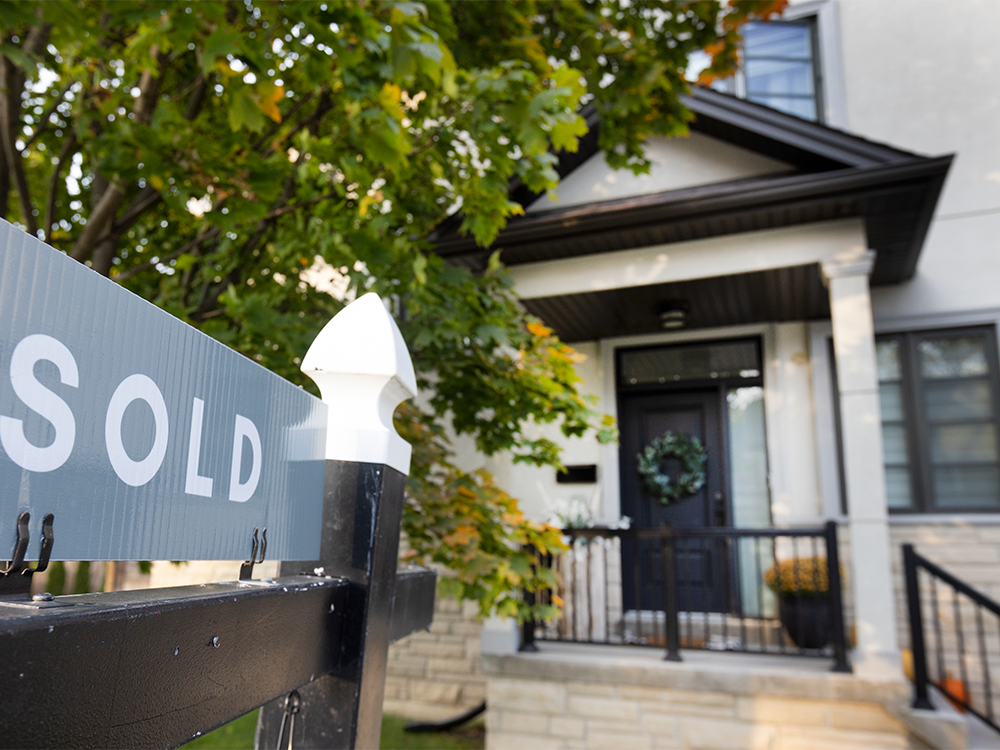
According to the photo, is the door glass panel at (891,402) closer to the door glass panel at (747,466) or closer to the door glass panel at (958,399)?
the door glass panel at (958,399)

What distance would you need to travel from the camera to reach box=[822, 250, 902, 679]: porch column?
167 inches

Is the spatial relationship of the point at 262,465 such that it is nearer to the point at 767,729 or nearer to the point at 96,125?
the point at 96,125

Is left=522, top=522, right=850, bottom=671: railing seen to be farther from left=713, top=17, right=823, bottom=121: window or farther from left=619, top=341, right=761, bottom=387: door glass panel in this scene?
left=713, top=17, right=823, bottom=121: window

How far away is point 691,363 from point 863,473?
297 cm

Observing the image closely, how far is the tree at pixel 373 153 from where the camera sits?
2.45m

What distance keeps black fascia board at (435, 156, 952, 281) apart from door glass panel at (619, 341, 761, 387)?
6.05 feet

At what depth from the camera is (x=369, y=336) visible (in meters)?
1.00

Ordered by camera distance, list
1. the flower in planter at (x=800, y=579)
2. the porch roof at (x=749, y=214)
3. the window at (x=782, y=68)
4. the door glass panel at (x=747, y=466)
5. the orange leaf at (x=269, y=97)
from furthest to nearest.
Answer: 1. the window at (x=782, y=68)
2. the door glass panel at (x=747, y=466)
3. the flower in planter at (x=800, y=579)
4. the porch roof at (x=749, y=214)
5. the orange leaf at (x=269, y=97)

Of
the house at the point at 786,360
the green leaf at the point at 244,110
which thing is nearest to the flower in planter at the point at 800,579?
the house at the point at 786,360

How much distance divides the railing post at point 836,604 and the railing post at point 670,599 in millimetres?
1042

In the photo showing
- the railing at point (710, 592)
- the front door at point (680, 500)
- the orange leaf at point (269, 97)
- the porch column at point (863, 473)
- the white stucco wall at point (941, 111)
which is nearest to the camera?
the orange leaf at point (269, 97)

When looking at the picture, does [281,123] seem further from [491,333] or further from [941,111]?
[941,111]

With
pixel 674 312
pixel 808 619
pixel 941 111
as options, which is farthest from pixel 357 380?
pixel 941 111

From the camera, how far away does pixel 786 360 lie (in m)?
6.69
